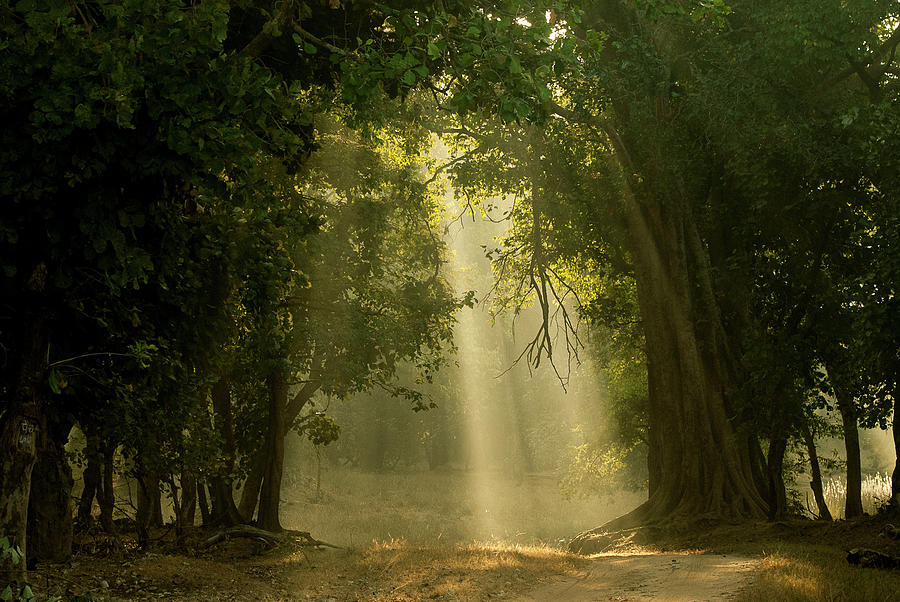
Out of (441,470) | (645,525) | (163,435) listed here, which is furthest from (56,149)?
(441,470)

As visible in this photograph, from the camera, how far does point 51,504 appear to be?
9.76m

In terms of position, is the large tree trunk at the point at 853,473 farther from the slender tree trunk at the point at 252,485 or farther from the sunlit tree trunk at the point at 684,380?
the slender tree trunk at the point at 252,485

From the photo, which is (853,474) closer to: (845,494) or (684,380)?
(684,380)

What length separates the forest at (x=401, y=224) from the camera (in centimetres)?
602

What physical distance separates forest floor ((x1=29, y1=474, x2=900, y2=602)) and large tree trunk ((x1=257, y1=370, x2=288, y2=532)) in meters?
1.72

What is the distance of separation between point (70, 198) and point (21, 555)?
2.82 m

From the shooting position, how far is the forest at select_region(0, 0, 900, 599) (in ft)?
19.7

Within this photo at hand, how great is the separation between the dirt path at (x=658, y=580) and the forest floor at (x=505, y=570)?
0.7 inches

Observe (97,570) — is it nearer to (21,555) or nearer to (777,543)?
(21,555)

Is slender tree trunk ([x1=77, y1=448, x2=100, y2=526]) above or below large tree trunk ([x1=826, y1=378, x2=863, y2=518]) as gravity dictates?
above

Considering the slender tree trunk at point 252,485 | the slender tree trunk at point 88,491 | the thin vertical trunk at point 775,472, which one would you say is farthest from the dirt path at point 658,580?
the slender tree trunk at point 252,485

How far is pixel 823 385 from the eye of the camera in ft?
42.2

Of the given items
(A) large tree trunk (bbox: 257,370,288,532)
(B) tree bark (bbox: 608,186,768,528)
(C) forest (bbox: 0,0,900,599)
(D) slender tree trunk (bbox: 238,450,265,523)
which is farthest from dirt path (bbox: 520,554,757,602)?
(D) slender tree trunk (bbox: 238,450,265,523)

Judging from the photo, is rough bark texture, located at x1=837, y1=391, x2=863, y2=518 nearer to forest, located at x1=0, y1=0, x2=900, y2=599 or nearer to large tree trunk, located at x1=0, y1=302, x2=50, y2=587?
forest, located at x1=0, y1=0, x2=900, y2=599
